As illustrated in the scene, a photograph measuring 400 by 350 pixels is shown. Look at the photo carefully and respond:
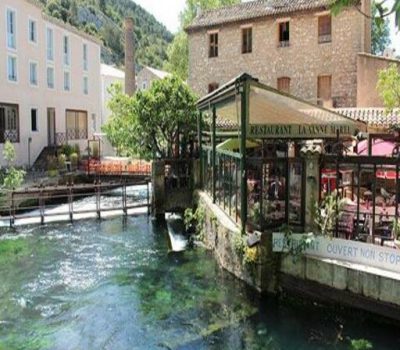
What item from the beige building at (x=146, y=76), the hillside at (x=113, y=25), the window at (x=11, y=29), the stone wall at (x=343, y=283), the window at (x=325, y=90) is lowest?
the stone wall at (x=343, y=283)

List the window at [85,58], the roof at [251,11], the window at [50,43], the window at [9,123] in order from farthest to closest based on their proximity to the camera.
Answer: the window at [85,58] → the window at [50,43] → the window at [9,123] → the roof at [251,11]

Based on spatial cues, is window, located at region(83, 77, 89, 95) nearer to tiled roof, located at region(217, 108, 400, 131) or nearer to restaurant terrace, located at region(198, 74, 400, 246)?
tiled roof, located at region(217, 108, 400, 131)

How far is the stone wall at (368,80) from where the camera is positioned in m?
25.4

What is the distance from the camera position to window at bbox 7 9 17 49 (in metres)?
30.4

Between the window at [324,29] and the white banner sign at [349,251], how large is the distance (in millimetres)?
19042

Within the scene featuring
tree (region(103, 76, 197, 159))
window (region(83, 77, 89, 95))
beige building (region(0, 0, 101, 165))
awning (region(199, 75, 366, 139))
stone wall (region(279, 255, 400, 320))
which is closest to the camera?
stone wall (region(279, 255, 400, 320))

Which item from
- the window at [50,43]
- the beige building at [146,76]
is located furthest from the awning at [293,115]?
the beige building at [146,76]

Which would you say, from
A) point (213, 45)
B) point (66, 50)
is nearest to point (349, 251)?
point (213, 45)

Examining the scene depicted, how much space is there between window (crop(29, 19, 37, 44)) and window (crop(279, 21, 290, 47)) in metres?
16.6

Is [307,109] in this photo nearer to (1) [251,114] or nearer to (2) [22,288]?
(1) [251,114]

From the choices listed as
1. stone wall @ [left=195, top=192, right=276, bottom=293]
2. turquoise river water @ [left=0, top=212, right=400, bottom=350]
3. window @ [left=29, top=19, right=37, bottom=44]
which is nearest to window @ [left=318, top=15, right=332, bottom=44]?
stone wall @ [left=195, top=192, right=276, bottom=293]

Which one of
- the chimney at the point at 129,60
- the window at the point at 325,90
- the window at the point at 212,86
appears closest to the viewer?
the window at the point at 325,90

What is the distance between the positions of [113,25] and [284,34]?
323 feet

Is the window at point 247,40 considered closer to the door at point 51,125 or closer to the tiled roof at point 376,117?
the tiled roof at point 376,117
